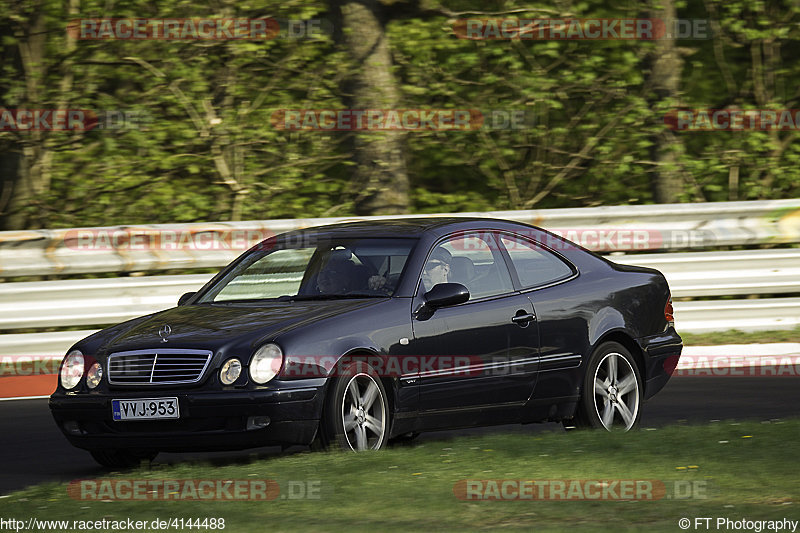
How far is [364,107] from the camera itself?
1700cm

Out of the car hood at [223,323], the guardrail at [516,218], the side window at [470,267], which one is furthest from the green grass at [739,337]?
the car hood at [223,323]

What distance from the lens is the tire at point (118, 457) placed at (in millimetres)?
8352

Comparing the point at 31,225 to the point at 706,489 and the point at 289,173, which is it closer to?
the point at 289,173

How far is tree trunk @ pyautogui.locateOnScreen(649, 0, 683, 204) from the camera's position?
17.4 meters

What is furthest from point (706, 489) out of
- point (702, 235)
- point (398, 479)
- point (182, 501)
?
point (702, 235)

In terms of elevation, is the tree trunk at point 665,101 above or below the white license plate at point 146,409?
above

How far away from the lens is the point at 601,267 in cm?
965

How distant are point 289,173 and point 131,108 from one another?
207cm

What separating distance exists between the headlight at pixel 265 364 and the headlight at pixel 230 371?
0.26ft

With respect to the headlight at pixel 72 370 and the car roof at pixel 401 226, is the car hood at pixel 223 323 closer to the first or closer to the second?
the headlight at pixel 72 370

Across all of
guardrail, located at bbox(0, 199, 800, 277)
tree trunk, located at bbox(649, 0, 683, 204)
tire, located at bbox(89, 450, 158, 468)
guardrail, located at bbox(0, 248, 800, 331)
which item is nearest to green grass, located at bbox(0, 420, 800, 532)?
tire, located at bbox(89, 450, 158, 468)

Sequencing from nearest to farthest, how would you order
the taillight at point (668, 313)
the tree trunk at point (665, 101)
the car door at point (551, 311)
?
the car door at point (551, 311) < the taillight at point (668, 313) < the tree trunk at point (665, 101)

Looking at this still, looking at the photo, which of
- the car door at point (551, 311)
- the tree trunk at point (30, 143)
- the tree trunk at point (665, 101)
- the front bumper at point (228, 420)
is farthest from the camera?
the tree trunk at point (665, 101)

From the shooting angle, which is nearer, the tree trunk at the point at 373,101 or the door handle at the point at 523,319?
the door handle at the point at 523,319
